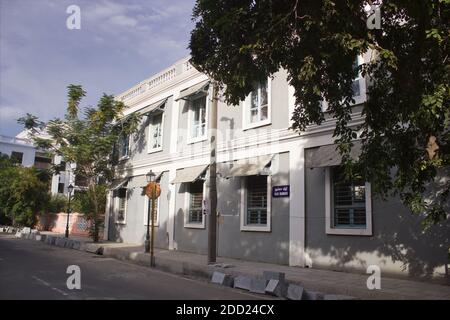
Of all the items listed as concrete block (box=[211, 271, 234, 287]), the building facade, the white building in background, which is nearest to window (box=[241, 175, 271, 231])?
the building facade

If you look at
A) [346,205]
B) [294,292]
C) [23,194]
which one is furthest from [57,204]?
[294,292]

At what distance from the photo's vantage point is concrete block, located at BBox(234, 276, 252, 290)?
34.4 feet

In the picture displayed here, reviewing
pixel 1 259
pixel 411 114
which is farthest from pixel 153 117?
pixel 411 114

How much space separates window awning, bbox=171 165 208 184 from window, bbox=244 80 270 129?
2.91 metres

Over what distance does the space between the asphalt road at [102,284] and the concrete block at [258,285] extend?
0.25 m

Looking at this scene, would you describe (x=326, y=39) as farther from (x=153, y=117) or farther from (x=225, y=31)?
(x=153, y=117)

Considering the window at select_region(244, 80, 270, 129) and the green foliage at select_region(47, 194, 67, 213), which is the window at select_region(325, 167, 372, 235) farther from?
the green foliage at select_region(47, 194, 67, 213)

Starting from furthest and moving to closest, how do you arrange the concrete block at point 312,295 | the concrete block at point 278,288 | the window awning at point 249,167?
the window awning at point 249,167 → the concrete block at point 278,288 → the concrete block at point 312,295

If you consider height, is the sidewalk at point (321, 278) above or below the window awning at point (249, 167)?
below

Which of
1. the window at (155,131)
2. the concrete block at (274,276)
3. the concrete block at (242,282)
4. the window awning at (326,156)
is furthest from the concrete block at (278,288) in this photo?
the window at (155,131)

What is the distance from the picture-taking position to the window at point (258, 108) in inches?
623

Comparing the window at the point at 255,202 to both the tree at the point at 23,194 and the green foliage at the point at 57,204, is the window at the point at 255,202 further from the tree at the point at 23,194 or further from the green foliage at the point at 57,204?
the green foliage at the point at 57,204
